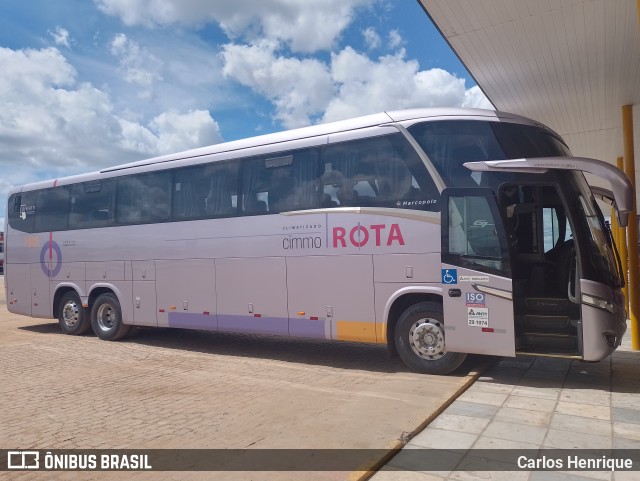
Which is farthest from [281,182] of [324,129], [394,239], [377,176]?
[394,239]

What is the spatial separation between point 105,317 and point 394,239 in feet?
25.0

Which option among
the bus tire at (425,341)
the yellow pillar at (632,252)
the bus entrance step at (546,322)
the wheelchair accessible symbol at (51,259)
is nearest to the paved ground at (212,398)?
the bus tire at (425,341)

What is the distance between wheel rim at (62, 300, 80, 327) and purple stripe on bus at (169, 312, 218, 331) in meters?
3.44

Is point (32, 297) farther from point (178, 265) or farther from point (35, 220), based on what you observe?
point (178, 265)

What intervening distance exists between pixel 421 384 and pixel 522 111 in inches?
287

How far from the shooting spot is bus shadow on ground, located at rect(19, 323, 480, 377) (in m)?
8.43

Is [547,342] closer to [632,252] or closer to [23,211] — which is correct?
[632,252]

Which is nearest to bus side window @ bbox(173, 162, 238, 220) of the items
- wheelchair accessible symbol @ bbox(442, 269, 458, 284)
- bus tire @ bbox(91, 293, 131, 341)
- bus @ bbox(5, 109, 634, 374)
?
bus @ bbox(5, 109, 634, 374)

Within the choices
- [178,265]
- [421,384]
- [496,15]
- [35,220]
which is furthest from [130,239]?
[496,15]

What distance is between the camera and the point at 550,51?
27.3 feet

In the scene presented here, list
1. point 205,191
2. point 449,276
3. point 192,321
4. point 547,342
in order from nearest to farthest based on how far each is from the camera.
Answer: point 547,342
point 449,276
point 205,191
point 192,321

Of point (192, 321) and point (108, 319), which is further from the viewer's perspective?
point (108, 319)

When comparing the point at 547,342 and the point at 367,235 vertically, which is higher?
the point at 367,235

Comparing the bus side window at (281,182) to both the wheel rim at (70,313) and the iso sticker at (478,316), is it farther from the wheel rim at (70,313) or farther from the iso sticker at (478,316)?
the wheel rim at (70,313)
